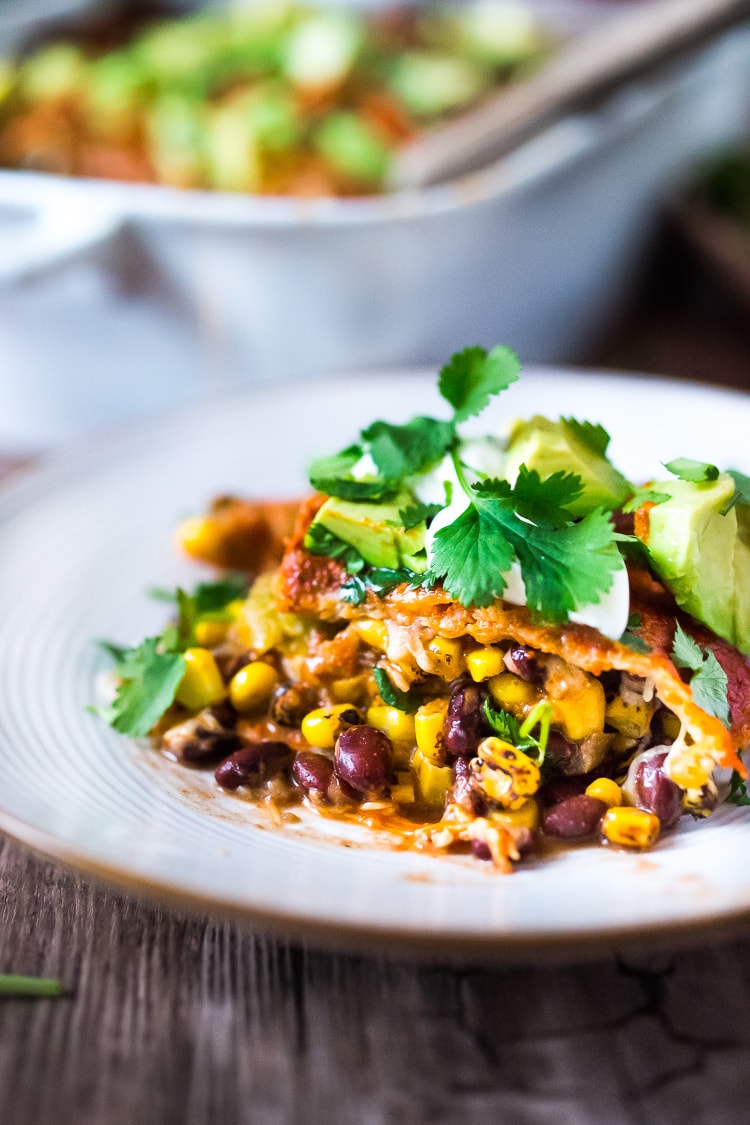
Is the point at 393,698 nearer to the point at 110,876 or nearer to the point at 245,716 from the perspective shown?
the point at 245,716

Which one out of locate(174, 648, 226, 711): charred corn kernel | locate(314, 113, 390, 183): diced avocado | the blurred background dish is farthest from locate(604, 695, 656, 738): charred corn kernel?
locate(314, 113, 390, 183): diced avocado

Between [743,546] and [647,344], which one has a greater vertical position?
[743,546]

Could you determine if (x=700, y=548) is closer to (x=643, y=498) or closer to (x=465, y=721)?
(x=643, y=498)

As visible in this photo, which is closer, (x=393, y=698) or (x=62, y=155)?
(x=393, y=698)

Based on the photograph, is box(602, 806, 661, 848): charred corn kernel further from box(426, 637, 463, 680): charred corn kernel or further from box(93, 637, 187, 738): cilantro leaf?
box(93, 637, 187, 738): cilantro leaf

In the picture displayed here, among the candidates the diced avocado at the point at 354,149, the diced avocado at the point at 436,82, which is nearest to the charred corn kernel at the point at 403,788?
the diced avocado at the point at 354,149

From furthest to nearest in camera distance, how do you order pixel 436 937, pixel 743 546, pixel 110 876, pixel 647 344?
pixel 647 344, pixel 743 546, pixel 110 876, pixel 436 937

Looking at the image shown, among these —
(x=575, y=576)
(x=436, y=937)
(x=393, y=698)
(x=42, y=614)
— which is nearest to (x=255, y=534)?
(x=42, y=614)
